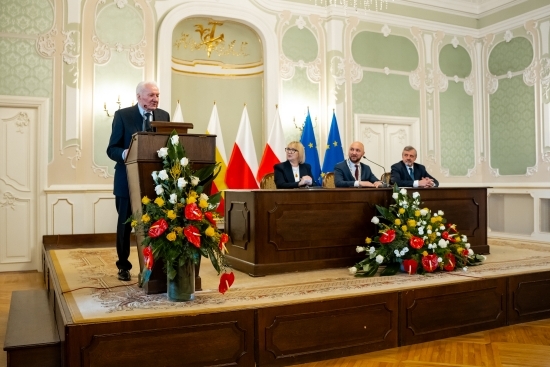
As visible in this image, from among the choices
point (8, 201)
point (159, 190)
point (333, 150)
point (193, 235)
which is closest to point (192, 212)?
point (193, 235)

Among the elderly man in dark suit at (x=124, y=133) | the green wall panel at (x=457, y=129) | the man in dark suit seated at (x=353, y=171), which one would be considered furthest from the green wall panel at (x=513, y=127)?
the elderly man in dark suit at (x=124, y=133)

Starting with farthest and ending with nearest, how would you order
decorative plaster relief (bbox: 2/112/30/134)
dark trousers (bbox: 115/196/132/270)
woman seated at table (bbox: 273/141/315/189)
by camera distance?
decorative plaster relief (bbox: 2/112/30/134), woman seated at table (bbox: 273/141/315/189), dark trousers (bbox: 115/196/132/270)

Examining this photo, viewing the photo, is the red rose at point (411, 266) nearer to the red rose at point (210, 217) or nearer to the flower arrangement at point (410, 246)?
the flower arrangement at point (410, 246)

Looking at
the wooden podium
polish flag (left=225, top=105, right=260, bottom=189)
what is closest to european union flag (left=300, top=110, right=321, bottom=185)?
polish flag (left=225, top=105, right=260, bottom=189)

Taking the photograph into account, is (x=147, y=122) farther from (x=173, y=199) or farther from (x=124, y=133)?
(x=173, y=199)

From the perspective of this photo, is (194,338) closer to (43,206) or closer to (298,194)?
(298,194)

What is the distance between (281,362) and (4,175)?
479cm

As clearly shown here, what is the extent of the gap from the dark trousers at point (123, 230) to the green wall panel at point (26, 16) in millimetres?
3692

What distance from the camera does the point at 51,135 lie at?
625 cm

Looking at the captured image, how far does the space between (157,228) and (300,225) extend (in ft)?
5.53

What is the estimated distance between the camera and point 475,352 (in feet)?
10.4

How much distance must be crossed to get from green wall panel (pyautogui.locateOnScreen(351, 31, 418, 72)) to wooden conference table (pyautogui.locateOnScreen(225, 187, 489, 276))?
3.93 metres

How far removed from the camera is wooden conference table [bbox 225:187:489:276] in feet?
13.4

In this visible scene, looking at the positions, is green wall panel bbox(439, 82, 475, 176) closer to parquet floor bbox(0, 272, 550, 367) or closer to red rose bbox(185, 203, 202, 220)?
parquet floor bbox(0, 272, 550, 367)
